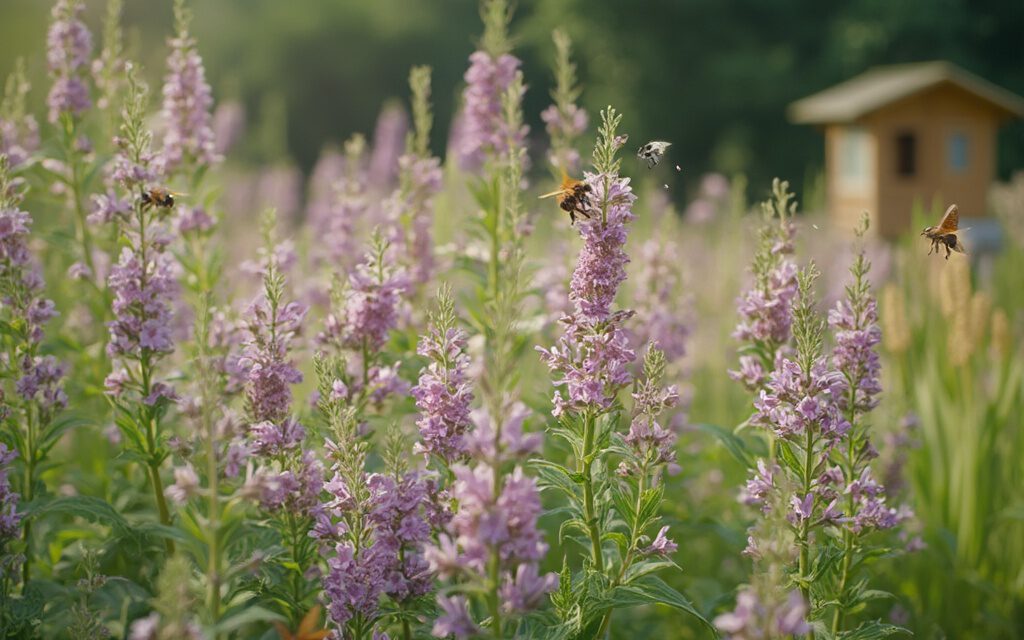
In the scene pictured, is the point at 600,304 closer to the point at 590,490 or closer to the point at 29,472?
the point at 590,490

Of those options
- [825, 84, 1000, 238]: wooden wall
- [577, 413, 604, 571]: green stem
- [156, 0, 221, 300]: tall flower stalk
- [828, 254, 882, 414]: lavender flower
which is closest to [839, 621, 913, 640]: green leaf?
[828, 254, 882, 414]: lavender flower

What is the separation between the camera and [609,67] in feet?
84.8

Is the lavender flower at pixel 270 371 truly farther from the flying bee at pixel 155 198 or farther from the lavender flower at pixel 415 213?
the lavender flower at pixel 415 213

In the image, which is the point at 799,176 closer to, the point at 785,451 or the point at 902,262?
the point at 902,262

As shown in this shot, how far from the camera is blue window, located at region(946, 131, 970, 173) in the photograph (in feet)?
47.1

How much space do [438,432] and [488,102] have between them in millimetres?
2300

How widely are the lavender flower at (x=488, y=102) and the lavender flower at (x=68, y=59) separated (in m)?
1.64

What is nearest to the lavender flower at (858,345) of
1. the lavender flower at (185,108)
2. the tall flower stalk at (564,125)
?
the tall flower stalk at (564,125)

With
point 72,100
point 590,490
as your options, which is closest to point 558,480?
point 590,490

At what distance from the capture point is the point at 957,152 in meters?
14.4

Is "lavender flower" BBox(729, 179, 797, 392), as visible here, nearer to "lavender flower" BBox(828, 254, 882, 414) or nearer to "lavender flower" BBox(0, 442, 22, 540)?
"lavender flower" BBox(828, 254, 882, 414)

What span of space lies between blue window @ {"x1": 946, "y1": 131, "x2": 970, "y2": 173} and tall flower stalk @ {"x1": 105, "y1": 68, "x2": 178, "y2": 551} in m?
13.1

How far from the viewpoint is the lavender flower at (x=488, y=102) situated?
4613 millimetres

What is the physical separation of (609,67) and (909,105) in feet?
40.9
